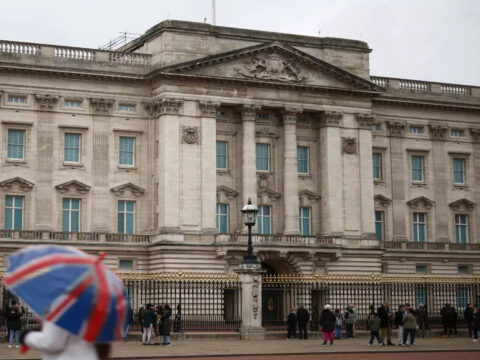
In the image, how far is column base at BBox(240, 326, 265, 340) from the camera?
3872 centimetres

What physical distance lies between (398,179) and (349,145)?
548 cm

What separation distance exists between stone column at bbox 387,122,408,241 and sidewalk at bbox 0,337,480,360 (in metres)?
24.8

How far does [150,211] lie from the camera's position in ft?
190

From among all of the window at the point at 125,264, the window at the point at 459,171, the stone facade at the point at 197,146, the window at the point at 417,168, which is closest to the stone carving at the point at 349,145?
the stone facade at the point at 197,146

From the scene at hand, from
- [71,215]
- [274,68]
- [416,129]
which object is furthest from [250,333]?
[416,129]

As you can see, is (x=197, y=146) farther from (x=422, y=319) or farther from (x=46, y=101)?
(x=422, y=319)

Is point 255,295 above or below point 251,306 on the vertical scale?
above

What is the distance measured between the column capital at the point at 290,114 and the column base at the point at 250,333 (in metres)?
23.0

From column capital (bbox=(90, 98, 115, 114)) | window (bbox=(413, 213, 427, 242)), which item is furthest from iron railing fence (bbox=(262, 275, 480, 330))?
column capital (bbox=(90, 98, 115, 114))

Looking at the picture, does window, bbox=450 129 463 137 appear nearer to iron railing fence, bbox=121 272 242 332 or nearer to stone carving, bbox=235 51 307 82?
stone carving, bbox=235 51 307 82

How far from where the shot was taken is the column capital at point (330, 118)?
60.9m

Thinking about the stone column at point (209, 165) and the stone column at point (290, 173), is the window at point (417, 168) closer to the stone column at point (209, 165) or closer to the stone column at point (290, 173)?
the stone column at point (290, 173)

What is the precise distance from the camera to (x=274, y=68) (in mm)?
59500

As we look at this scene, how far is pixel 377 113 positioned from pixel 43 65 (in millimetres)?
21859
